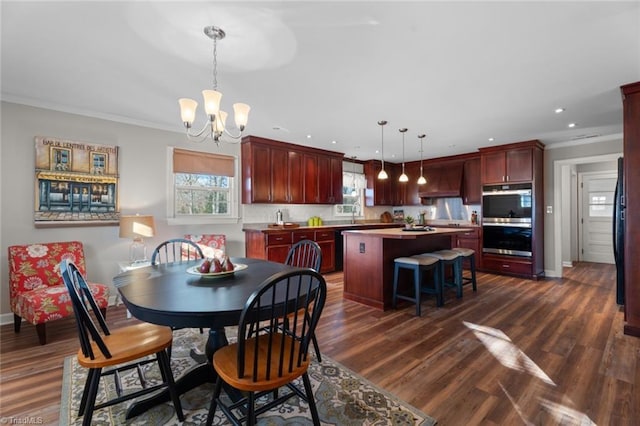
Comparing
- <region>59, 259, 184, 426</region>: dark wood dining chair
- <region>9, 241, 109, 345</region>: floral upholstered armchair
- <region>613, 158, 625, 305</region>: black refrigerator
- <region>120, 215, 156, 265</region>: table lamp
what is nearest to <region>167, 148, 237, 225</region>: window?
<region>120, 215, 156, 265</region>: table lamp

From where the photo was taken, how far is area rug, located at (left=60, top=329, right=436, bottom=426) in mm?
1691

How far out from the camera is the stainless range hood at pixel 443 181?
6.34 metres

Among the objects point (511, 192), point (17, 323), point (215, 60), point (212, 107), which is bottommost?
point (17, 323)

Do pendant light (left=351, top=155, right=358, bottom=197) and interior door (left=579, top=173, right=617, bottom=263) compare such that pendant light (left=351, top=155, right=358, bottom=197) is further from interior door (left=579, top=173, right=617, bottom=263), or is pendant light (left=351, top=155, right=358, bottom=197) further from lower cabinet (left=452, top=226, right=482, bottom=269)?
interior door (left=579, top=173, right=617, bottom=263)

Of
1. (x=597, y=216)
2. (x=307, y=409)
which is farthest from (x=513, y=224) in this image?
(x=307, y=409)

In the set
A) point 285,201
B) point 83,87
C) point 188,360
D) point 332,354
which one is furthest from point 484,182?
point 83,87

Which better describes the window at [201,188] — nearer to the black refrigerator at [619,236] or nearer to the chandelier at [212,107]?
the chandelier at [212,107]

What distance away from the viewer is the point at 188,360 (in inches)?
95.0

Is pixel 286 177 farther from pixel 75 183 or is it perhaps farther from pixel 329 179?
pixel 75 183

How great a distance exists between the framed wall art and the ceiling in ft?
1.56

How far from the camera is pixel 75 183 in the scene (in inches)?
138

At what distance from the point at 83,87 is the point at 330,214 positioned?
466 centimetres

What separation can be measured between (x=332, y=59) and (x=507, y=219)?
4669 millimetres

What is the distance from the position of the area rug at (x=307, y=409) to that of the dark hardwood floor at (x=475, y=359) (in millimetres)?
96
